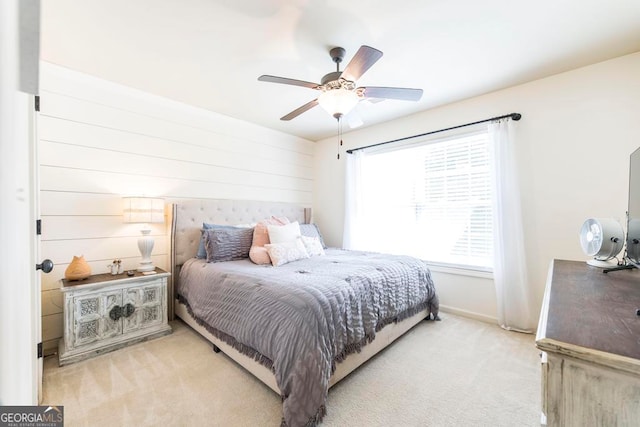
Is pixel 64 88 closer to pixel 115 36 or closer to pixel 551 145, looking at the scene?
pixel 115 36

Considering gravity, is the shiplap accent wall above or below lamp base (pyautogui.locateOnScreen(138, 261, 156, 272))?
above

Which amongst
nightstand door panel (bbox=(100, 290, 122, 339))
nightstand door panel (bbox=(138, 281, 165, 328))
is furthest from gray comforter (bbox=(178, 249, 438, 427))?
nightstand door panel (bbox=(100, 290, 122, 339))

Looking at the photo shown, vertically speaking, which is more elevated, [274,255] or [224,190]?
[224,190]

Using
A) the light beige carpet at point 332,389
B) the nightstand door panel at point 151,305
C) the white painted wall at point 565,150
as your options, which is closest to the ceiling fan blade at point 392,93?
the white painted wall at point 565,150

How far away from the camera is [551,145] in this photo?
101 inches

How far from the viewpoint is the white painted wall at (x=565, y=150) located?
2.25 meters

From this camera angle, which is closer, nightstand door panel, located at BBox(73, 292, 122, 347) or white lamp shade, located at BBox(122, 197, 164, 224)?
nightstand door panel, located at BBox(73, 292, 122, 347)

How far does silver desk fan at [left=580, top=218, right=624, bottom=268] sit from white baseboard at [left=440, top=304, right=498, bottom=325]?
1.34 m

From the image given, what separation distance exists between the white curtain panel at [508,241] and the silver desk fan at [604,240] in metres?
0.86

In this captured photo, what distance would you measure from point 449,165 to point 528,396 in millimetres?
2353

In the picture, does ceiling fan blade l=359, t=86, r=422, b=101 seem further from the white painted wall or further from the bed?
the bed

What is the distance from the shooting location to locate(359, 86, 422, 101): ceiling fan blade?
1.97 meters

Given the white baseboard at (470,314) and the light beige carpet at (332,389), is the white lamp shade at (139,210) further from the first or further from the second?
the white baseboard at (470,314)

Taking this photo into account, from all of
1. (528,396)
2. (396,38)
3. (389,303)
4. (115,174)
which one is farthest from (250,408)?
(396,38)
